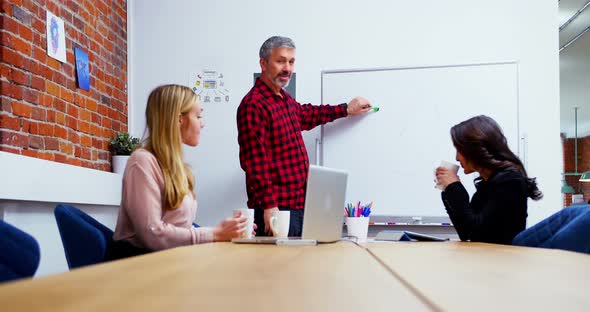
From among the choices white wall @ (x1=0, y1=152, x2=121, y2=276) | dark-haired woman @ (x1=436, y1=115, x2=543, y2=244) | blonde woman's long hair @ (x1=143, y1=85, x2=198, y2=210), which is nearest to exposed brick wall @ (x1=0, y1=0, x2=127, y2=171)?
white wall @ (x1=0, y1=152, x2=121, y2=276)

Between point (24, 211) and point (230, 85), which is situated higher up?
point (230, 85)

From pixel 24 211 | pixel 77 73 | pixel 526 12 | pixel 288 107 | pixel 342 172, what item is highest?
pixel 526 12

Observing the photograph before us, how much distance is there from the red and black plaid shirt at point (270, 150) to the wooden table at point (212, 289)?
1796 millimetres

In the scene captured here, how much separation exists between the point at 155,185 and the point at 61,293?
4.00ft

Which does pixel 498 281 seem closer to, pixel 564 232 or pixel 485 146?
pixel 564 232

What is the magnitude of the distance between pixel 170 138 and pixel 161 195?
0.22 m

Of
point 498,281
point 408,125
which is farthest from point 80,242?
point 408,125

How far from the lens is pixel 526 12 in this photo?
3555 mm

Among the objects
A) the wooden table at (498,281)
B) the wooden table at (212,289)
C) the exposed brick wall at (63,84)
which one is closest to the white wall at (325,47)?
the exposed brick wall at (63,84)

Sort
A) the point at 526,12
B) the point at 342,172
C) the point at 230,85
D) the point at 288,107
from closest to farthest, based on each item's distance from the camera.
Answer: the point at 342,172 → the point at 288,107 → the point at 526,12 → the point at 230,85

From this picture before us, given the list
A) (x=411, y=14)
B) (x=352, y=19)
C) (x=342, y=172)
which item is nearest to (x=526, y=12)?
(x=411, y=14)

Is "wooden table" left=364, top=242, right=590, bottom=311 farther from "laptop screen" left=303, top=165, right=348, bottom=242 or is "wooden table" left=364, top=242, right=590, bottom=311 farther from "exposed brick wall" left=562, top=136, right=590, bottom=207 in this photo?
"exposed brick wall" left=562, top=136, right=590, bottom=207

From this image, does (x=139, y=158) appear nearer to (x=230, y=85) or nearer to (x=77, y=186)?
(x=77, y=186)

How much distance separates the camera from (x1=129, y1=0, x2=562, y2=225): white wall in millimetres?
3490
